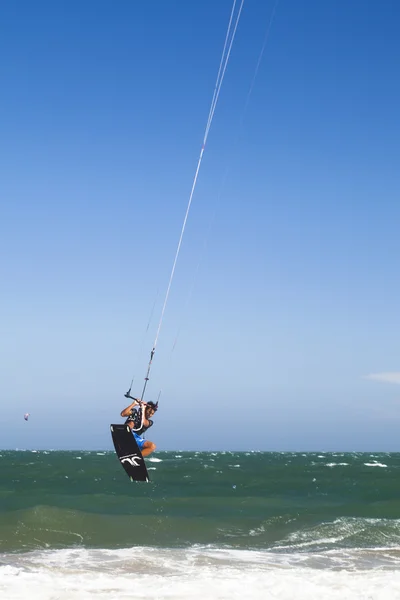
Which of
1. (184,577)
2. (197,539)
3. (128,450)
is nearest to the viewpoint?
(184,577)

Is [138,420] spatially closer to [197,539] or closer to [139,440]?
[139,440]

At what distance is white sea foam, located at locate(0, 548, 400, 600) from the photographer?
13.8m

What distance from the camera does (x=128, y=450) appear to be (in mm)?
16406

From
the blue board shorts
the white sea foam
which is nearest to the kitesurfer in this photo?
the blue board shorts

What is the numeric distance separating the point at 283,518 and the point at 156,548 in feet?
23.1

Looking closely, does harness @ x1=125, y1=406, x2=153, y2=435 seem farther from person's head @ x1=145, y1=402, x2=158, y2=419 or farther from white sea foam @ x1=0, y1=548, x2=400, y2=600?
white sea foam @ x1=0, y1=548, x2=400, y2=600

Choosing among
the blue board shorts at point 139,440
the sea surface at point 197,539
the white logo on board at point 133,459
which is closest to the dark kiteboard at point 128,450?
the white logo on board at point 133,459

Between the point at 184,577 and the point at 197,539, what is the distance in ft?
18.8

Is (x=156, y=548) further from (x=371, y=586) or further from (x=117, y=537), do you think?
(x=371, y=586)

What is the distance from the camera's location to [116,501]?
27656 millimetres

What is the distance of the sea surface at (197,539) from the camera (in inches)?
568

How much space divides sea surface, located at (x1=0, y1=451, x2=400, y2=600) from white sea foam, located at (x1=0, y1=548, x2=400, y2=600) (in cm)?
3

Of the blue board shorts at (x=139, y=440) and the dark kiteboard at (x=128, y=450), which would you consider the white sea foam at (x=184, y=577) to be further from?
the blue board shorts at (x=139, y=440)

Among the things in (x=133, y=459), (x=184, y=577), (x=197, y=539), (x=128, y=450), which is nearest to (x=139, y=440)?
(x=128, y=450)
